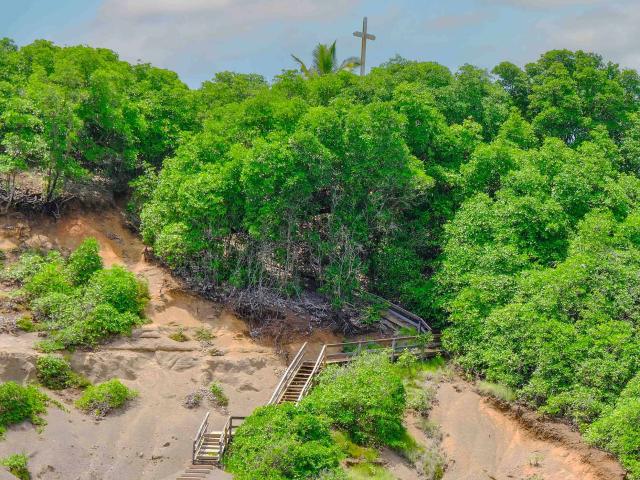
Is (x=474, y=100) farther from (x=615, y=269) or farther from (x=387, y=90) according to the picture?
(x=615, y=269)

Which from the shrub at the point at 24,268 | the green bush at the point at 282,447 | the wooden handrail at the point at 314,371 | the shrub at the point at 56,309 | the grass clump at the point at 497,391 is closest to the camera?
the green bush at the point at 282,447

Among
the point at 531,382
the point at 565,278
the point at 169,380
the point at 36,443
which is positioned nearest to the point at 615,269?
the point at 565,278

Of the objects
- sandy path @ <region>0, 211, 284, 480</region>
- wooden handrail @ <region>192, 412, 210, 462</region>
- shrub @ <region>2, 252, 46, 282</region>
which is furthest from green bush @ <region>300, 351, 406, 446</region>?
shrub @ <region>2, 252, 46, 282</region>

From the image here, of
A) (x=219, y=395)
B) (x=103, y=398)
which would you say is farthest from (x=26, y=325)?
(x=219, y=395)

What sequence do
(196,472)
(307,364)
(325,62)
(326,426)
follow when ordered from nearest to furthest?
1. (196,472)
2. (326,426)
3. (307,364)
4. (325,62)

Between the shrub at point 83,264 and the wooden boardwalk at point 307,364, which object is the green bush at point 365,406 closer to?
the wooden boardwalk at point 307,364

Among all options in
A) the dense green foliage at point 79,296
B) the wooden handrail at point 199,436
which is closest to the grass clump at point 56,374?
the dense green foliage at point 79,296

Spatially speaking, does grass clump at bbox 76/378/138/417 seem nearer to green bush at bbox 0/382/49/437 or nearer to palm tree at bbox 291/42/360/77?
green bush at bbox 0/382/49/437

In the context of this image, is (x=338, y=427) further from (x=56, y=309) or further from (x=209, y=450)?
(x=56, y=309)
